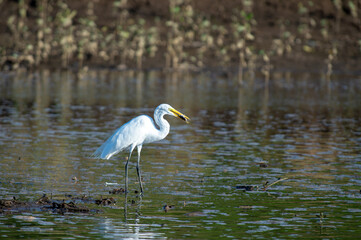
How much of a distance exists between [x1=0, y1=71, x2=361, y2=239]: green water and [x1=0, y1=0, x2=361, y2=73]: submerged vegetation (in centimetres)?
→ 1822

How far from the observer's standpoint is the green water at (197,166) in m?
10.7

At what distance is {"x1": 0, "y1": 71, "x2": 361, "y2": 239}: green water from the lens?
35.0ft

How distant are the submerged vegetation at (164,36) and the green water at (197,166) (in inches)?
717

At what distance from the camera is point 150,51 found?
174ft

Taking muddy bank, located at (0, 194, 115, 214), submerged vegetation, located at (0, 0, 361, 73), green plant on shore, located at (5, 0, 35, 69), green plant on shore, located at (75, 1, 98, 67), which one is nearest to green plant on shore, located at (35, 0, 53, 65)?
submerged vegetation, located at (0, 0, 361, 73)

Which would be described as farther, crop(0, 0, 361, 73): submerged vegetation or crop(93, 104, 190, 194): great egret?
crop(0, 0, 361, 73): submerged vegetation

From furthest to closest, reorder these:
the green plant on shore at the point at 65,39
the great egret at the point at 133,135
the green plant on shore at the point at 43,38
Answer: the green plant on shore at the point at 43,38, the green plant on shore at the point at 65,39, the great egret at the point at 133,135

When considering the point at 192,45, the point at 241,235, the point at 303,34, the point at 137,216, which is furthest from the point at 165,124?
the point at 303,34

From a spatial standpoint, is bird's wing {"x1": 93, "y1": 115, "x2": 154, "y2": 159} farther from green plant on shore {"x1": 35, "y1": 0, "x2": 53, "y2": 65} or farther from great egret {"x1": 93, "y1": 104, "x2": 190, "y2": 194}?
green plant on shore {"x1": 35, "y1": 0, "x2": 53, "y2": 65}

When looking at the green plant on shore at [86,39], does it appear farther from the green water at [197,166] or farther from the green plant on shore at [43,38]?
the green water at [197,166]

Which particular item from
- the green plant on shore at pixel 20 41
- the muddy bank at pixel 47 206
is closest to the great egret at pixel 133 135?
the muddy bank at pixel 47 206

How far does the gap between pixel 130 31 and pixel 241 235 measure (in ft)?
159

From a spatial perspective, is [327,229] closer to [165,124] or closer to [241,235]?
[241,235]

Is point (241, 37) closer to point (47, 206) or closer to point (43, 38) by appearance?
point (43, 38)
